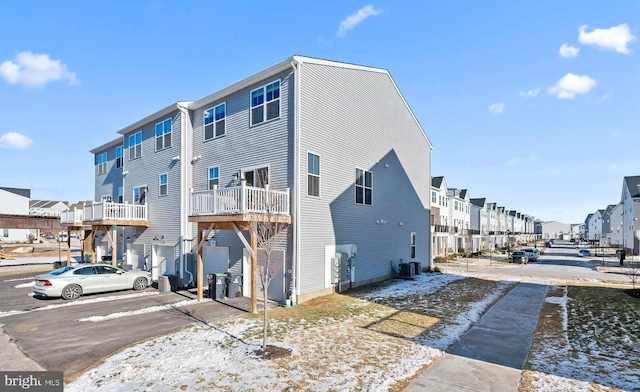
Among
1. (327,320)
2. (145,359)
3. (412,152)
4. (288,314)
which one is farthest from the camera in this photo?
(412,152)

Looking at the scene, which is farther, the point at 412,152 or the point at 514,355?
the point at 412,152

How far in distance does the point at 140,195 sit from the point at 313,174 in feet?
44.3

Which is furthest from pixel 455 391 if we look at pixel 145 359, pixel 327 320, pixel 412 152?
pixel 412 152

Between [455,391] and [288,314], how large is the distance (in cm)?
655

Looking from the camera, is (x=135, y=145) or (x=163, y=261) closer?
(x=163, y=261)

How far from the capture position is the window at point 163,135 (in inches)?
786

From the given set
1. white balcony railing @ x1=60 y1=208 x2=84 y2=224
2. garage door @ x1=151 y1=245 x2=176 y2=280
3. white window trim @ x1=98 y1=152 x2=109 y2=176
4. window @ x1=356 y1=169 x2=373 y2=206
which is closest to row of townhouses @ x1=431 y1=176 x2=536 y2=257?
window @ x1=356 y1=169 x2=373 y2=206

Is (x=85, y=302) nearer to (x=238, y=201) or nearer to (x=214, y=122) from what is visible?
(x=238, y=201)

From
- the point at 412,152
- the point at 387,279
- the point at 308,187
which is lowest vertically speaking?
the point at 387,279

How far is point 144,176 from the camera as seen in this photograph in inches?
858

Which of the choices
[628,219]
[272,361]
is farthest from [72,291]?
[628,219]

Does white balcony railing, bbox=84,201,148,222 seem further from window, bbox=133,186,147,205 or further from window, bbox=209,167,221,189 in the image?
window, bbox=209,167,221,189

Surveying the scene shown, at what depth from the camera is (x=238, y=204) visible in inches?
496

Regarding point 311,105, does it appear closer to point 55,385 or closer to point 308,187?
point 308,187
